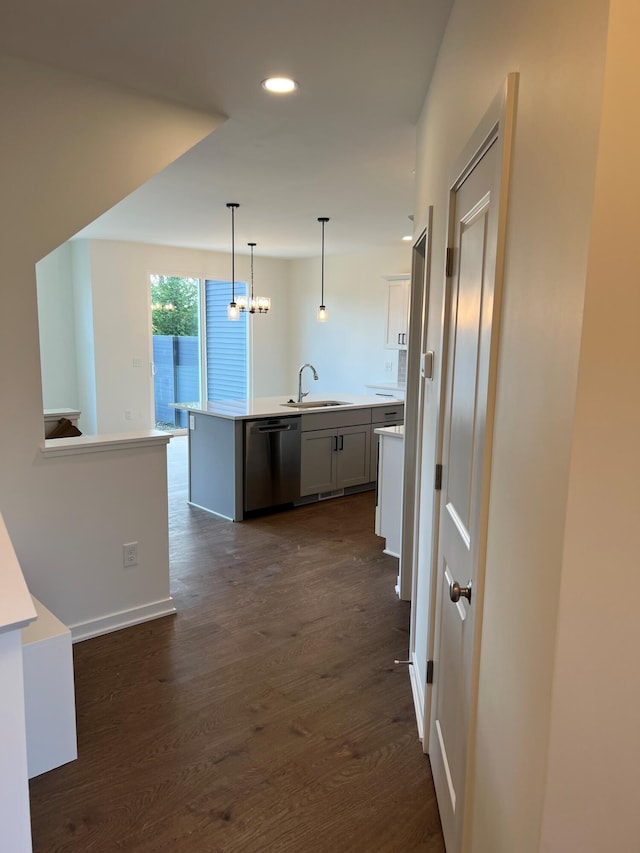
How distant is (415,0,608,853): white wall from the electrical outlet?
216 centimetres

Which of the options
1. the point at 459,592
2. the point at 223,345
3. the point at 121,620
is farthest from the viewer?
the point at 223,345

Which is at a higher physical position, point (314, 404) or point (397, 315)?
point (397, 315)

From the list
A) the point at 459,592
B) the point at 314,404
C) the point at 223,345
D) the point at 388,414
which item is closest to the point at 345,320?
the point at 223,345

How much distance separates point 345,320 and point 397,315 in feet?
4.10

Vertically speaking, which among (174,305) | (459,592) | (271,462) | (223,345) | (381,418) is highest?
(174,305)

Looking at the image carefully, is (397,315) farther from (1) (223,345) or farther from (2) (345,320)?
(1) (223,345)

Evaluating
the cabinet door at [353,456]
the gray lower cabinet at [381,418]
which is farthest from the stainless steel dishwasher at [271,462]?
the gray lower cabinet at [381,418]

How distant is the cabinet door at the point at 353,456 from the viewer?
5.54 m

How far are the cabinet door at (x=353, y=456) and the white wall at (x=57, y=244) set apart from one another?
9.04 ft

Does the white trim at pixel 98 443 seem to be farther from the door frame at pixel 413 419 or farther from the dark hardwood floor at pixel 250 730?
the door frame at pixel 413 419

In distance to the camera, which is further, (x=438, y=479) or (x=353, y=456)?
(x=353, y=456)

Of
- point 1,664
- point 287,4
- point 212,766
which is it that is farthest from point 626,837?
point 287,4

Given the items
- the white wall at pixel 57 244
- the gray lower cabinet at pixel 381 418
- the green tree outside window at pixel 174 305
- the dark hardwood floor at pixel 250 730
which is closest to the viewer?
the dark hardwood floor at pixel 250 730

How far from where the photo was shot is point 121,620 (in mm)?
3061
